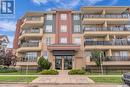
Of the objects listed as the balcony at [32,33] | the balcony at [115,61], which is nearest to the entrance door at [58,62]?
the balcony at [115,61]

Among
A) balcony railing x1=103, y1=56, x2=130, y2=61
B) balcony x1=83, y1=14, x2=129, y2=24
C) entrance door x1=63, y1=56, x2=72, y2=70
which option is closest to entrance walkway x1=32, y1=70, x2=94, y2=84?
balcony railing x1=103, y1=56, x2=130, y2=61

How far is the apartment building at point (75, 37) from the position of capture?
5009 centimetres

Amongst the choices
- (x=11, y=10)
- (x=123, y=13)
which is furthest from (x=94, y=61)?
(x=11, y=10)

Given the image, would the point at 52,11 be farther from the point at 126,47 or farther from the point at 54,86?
the point at 54,86

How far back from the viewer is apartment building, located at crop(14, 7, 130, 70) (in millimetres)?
50094

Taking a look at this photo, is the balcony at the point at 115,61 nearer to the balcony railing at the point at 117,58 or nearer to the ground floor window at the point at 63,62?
the balcony railing at the point at 117,58

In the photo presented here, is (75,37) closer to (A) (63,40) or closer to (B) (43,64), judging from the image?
(A) (63,40)

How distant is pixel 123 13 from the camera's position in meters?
54.3

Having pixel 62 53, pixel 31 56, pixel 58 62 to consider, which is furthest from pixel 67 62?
pixel 31 56

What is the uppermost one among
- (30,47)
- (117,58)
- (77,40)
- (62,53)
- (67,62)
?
(77,40)

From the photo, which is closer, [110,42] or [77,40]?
[110,42]

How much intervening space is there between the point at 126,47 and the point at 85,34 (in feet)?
26.4

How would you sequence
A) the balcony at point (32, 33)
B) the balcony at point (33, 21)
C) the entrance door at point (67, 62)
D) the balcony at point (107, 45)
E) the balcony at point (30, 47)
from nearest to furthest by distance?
the balcony at point (107, 45) → the entrance door at point (67, 62) → the balcony at point (30, 47) → the balcony at point (32, 33) → the balcony at point (33, 21)

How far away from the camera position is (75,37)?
54.1 metres
